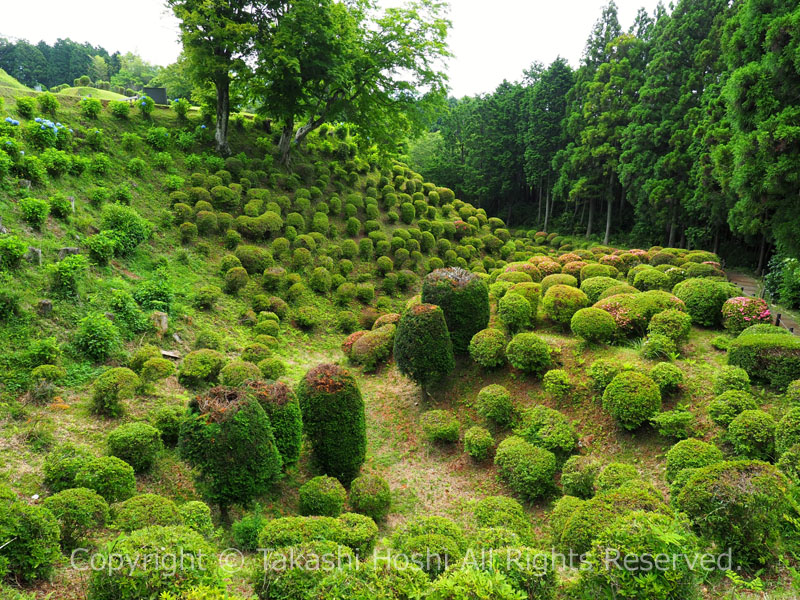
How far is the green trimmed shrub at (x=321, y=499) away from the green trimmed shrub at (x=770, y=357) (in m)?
7.75

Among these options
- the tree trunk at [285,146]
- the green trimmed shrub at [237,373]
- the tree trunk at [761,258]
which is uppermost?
the tree trunk at [285,146]

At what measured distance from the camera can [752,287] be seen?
20672mm

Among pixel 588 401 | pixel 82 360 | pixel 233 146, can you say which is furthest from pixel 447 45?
pixel 82 360

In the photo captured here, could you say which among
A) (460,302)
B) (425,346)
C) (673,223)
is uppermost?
(673,223)

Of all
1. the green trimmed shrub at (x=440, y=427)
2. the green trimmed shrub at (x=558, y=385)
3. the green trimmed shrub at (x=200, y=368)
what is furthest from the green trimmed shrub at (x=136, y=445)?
the green trimmed shrub at (x=558, y=385)

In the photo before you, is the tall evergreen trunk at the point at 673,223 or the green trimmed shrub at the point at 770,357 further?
the tall evergreen trunk at the point at 673,223

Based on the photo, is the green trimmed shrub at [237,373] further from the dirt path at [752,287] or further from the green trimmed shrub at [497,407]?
the dirt path at [752,287]

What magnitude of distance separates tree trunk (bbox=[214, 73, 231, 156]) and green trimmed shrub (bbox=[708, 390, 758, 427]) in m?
19.9

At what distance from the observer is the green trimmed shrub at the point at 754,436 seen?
6.59m

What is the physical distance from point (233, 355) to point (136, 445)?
4990mm

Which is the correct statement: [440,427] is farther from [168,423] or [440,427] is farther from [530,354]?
[168,423]

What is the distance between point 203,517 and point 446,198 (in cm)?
2427

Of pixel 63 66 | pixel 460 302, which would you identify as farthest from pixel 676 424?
pixel 63 66

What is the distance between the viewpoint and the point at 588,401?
9.49 m
